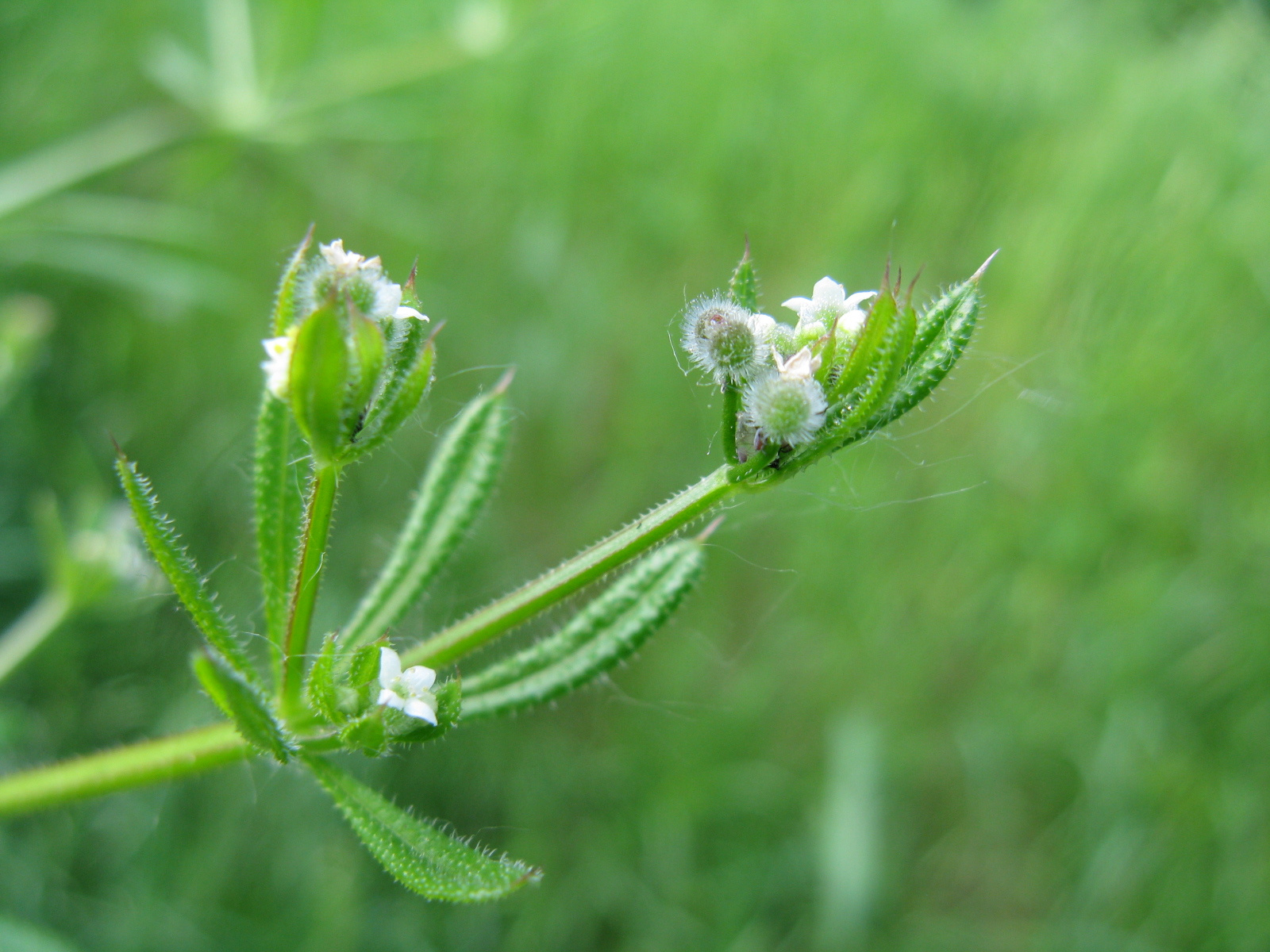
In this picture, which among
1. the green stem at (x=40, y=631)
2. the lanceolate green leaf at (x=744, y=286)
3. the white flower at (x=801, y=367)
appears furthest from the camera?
the green stem at (x=40, y=631)

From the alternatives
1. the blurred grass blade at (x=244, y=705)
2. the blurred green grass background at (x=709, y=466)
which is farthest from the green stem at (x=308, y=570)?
the blurred green grass background at (x=709, y=466)

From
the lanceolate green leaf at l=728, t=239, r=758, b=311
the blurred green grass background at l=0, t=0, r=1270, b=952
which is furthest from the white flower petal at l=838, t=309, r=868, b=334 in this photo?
the blurred green grass background at l=0, t=0, r=1270, b=952

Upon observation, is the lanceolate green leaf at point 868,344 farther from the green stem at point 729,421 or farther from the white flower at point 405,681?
the white flower at point 405,681

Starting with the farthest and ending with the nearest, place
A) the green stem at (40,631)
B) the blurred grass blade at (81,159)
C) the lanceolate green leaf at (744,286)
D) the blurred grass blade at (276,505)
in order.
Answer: the blurred grass blade at (81,159) → the green stem at (40,631) → the blurred grass blade at (276,505) → the lanceolate green leaf at (744,286)

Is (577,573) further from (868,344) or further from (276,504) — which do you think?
(276,504)

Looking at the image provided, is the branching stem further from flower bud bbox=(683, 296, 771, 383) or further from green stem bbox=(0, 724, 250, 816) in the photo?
flower bud bbox=(683, 296, 771, 383)

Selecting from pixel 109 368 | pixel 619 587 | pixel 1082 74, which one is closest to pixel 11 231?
pixel 109 368
